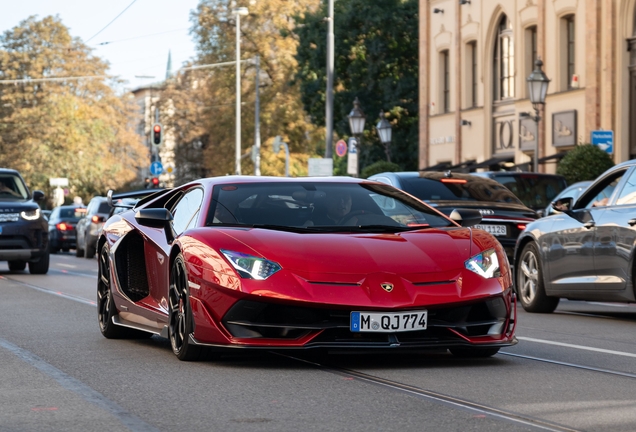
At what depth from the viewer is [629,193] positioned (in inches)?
514

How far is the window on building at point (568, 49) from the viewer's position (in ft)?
125

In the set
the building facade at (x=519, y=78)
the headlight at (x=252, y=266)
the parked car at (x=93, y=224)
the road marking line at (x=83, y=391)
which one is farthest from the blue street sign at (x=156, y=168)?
the headlight at (x=252, y=266)

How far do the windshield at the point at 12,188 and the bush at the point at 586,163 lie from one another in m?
12.6

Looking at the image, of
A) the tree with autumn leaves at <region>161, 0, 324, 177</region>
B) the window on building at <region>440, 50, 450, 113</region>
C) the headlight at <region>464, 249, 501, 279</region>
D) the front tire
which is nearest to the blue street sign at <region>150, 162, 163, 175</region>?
the window on building at <region>440, 50, 450, 113</region>

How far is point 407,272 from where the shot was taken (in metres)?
8.38

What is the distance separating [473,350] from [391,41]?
46487 millimetres

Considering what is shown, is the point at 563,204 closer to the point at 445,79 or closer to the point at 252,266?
the point at 252,266

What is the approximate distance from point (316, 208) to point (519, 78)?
32.4 meters

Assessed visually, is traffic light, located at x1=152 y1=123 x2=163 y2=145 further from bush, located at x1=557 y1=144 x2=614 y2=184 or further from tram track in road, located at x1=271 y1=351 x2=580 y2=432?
tram track in road, located at x1=271 y1=351 x2=580 y2=432

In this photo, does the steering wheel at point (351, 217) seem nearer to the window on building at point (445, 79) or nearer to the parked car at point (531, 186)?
the parked car at point (531, 186)

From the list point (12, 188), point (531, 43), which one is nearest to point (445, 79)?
point (531, 43)

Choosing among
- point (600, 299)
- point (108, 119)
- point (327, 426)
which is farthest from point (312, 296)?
point (108, 119)

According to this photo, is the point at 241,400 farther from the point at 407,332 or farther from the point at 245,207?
the point at 245,207

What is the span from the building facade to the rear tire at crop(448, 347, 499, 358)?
795 inches
